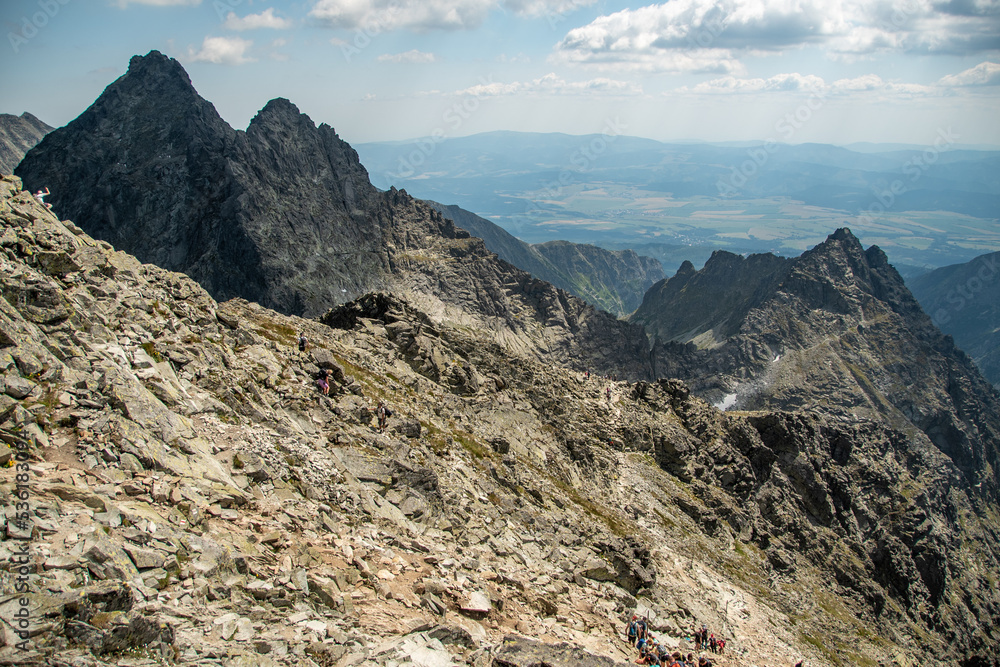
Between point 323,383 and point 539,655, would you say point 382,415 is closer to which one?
point 323,383

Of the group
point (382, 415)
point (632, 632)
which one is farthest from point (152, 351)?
point (632, 632)

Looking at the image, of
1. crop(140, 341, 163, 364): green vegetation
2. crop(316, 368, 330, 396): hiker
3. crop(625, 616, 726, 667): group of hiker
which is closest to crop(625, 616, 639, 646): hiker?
crop(625, 616, 726, 667): group of hiker

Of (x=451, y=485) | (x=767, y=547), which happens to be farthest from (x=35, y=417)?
(x=767, y=547)

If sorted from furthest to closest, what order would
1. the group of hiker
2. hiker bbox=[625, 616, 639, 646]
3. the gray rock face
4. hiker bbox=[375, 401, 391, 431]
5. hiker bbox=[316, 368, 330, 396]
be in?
1. hiker bbox=[375, 401, 391, 431]
2. hiker bbox=[316, 368, 330, 396]
3. hiker bbox=[625, 616, 639, 646]
4. the group of hiker
5. the gray rock face

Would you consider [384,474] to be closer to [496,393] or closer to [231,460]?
[231,460]

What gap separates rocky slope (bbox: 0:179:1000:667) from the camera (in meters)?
15.1

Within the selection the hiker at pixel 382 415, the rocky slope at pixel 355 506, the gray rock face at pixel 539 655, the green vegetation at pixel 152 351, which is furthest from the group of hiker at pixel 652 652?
the green vegetation at pixel 152 351

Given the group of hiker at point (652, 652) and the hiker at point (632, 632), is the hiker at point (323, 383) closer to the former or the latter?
the hiker at point (632, 632)

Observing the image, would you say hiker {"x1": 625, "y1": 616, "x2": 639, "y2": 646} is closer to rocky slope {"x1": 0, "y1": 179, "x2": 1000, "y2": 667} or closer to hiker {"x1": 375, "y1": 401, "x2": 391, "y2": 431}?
rocky slope {"x1": 0, "y1": 179, "x2": 1000, "y2": 667}

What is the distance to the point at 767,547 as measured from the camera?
55.5 metres

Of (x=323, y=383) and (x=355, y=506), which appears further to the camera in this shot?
(x=323, y=383)

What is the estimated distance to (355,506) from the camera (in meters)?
25.9

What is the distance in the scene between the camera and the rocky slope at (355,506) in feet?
49.5

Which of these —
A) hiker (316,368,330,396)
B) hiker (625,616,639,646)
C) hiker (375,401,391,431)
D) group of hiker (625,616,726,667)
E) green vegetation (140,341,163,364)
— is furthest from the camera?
hiker (375,401,391,431)
